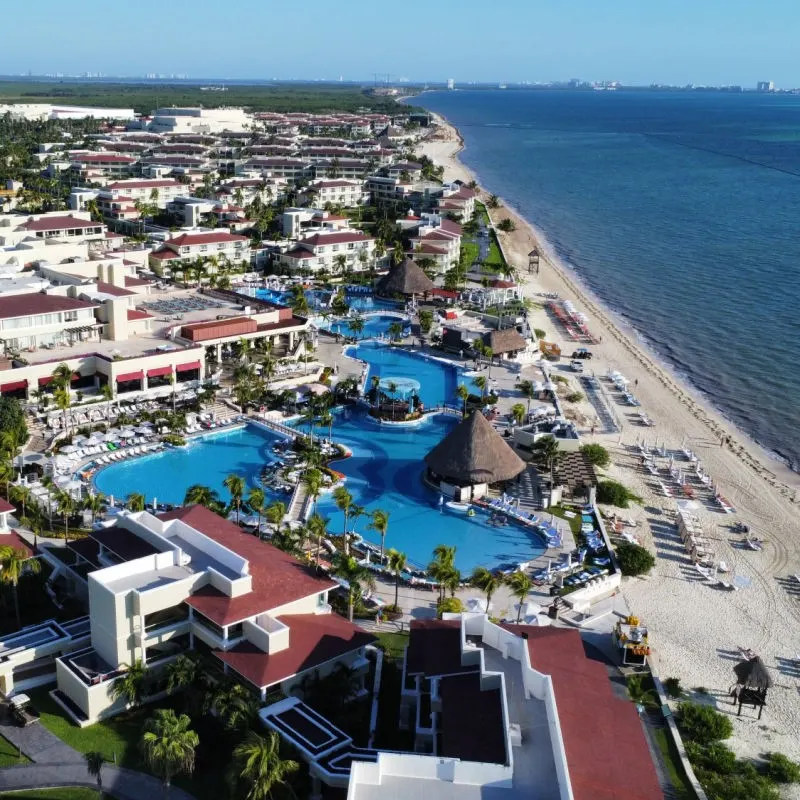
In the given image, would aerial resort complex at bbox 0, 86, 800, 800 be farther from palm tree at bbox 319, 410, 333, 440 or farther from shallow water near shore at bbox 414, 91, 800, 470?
shallow water near shore at bbox 414, 91, 800, 470

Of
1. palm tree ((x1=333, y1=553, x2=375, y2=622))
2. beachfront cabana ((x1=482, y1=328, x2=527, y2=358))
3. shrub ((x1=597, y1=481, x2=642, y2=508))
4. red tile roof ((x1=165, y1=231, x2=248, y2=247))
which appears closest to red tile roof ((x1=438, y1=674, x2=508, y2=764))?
palm tree ((x1=333, y1=553, x2=375, y2=622))

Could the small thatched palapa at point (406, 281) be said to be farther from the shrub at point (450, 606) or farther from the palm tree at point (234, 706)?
the palm tree at point (234, 706)

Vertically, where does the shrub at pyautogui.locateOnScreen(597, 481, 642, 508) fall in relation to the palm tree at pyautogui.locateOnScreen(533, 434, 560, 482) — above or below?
below

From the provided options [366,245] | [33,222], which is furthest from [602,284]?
[33,222]

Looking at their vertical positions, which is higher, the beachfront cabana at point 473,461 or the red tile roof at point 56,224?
the red tile roof at point 56,224

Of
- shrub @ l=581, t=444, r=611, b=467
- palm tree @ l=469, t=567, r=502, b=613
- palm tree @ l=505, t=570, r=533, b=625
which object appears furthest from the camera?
shrub @ l=581, t=444, r=611, b=467

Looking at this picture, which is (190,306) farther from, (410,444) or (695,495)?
(695,495)

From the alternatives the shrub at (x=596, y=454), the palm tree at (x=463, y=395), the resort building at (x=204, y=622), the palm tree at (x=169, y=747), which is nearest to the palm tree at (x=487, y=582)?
the resort building at (x=204, y=622)
